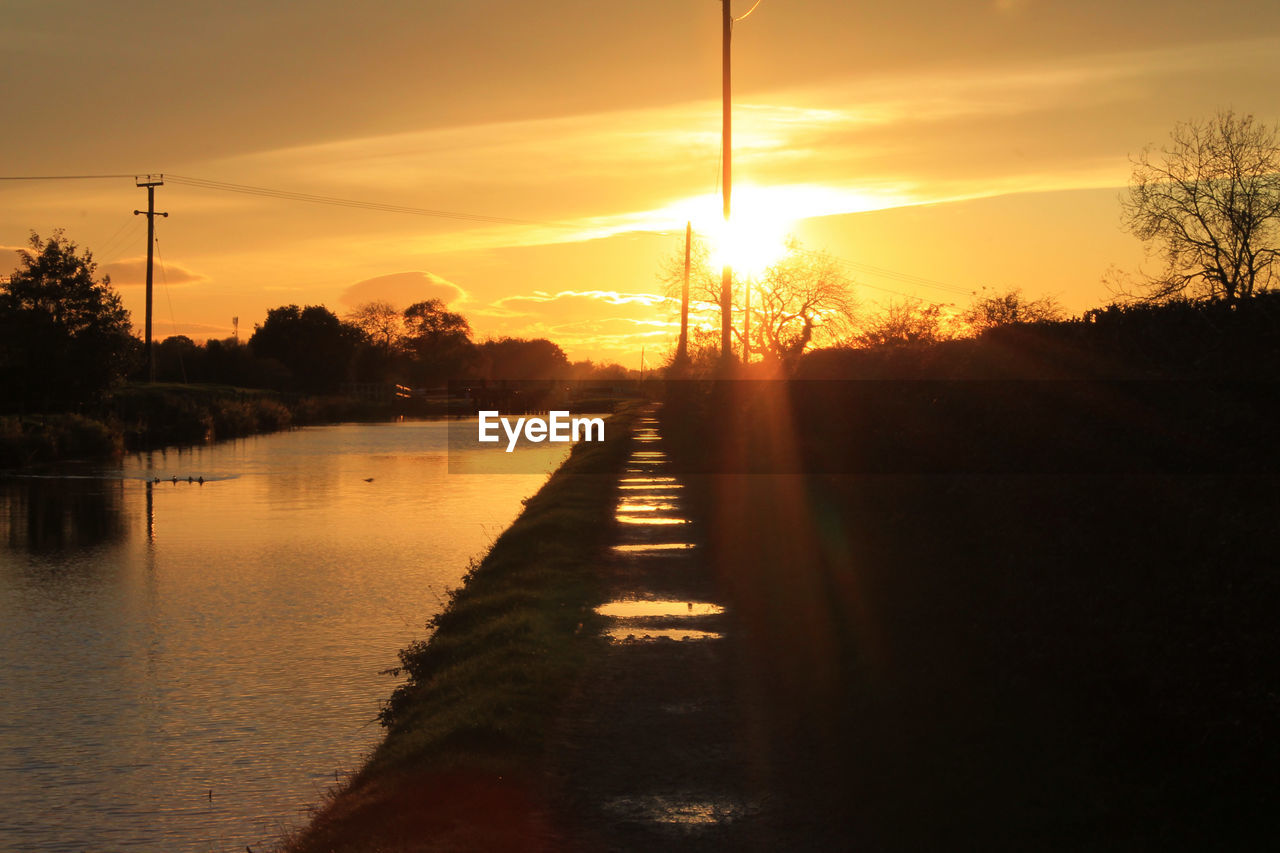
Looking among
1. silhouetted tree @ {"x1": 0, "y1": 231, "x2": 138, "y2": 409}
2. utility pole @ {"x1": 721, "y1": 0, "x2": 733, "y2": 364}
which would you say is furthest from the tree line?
utility pole @ {"x1": 721, "y1": 0, "x2": 733, "y2": 364}

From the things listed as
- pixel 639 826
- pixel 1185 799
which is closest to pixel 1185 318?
pixel 1185 799

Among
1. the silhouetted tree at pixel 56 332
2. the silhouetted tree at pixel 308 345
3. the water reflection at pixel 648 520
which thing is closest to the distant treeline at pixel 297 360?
the silhouetted tree at pixel 308 345

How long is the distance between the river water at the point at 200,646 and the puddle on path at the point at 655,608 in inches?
93.0

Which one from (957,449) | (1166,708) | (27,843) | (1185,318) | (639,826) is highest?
(1185,318)

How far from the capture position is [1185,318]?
735 centimetres

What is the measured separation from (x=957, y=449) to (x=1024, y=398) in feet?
3.34

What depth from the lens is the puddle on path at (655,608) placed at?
10789 millimetres

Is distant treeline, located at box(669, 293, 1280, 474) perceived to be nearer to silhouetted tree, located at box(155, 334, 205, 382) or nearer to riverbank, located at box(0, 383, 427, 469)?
riverbank, located at box(0, 383, 427, 469)

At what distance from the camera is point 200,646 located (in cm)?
1233

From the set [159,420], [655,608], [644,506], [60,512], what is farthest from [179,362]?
[655,608]

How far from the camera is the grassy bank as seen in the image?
5.68 metres

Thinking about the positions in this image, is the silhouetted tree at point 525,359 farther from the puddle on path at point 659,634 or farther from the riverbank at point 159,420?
the puddle on path at point 659,634

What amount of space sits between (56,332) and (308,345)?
58.1m

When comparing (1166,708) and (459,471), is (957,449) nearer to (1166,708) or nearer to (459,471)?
(1166,708)
